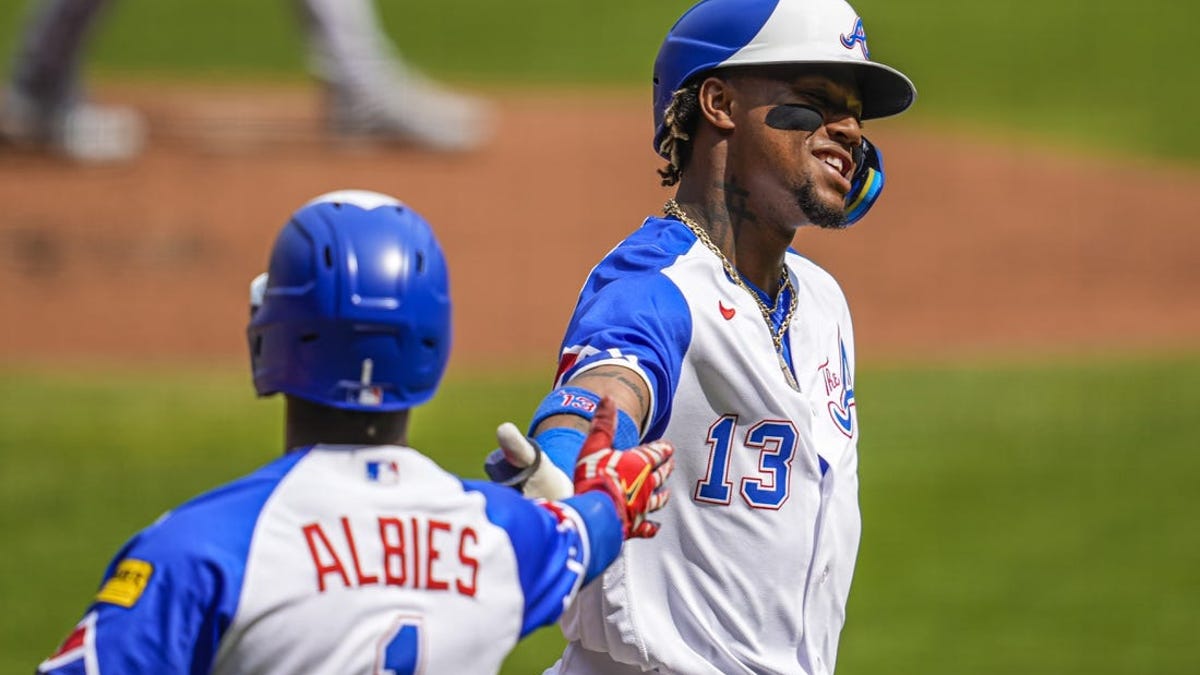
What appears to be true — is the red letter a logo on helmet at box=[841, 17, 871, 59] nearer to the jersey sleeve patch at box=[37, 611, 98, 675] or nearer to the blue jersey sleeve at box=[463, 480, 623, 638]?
the blue jersey sleeve at box=[463, 480, 623, 638]

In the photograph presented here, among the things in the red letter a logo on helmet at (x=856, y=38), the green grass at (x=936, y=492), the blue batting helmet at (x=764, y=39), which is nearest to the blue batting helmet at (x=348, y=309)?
the blue batting helmet at (x=764, y=39)

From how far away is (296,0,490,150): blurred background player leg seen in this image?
15.2 m

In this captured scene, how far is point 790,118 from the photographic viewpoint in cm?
354

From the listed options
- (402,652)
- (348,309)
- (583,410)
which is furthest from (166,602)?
(583,410)

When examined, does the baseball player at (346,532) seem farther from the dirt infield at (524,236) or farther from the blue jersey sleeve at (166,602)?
the dirt infield at (524,236)

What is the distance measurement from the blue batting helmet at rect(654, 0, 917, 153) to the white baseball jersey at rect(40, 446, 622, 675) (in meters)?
1.17

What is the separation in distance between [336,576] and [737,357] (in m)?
1.08

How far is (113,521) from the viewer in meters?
9.21

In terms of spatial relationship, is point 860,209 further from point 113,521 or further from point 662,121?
point 113,521

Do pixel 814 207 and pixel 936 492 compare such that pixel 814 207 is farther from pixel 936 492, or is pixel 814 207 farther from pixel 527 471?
pixel 936 492

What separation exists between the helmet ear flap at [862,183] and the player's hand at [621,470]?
0.93m

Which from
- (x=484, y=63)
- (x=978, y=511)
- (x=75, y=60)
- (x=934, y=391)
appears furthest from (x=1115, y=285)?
(x=484, y=63)

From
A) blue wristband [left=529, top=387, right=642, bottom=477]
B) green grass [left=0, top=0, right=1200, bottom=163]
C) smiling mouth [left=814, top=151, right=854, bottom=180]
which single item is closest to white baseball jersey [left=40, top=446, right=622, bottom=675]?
blue wristband [left=529, top=387, right=642, bottom=477]

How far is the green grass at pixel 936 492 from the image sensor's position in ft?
27.1
